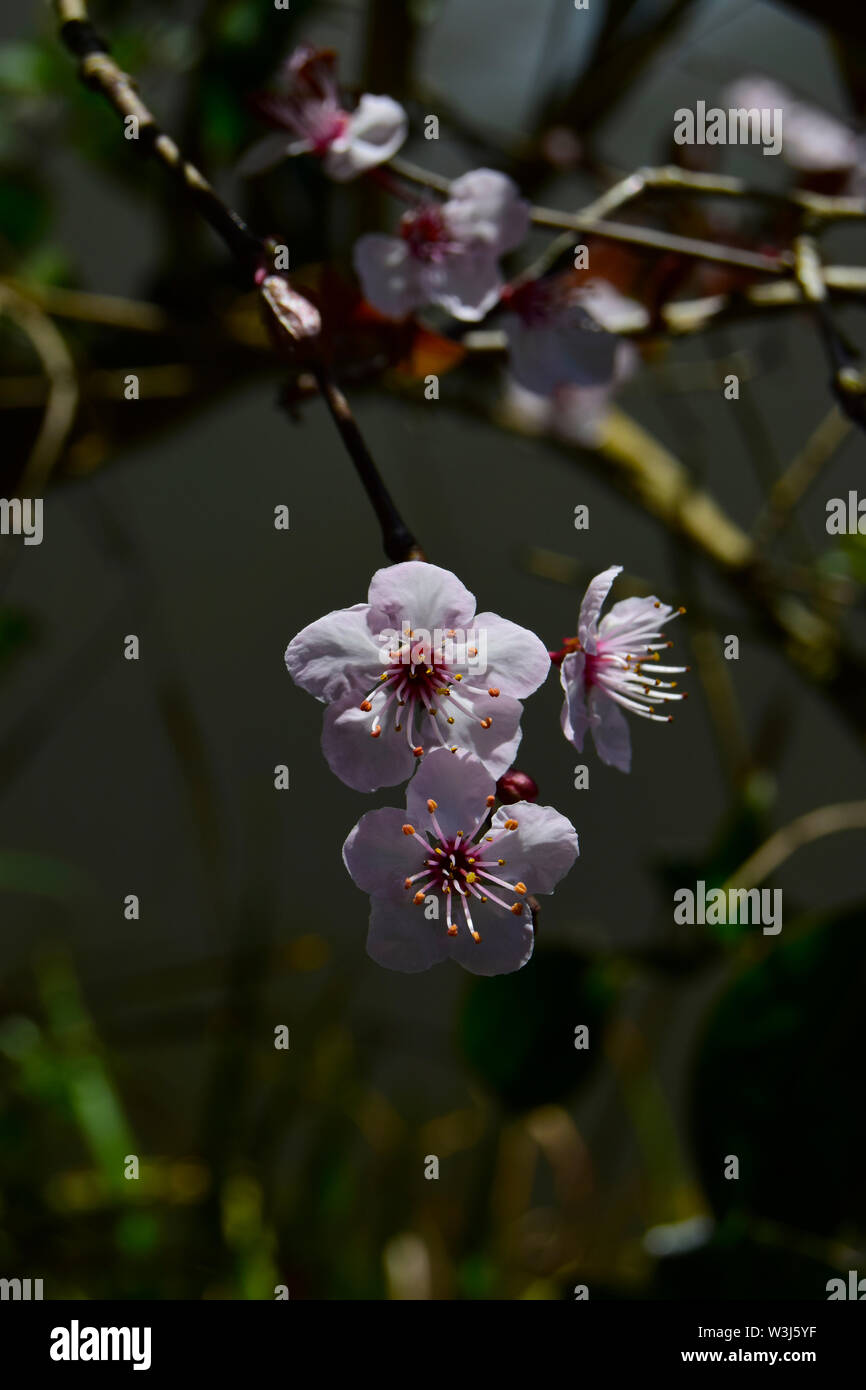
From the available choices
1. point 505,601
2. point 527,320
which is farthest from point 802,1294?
point 505,601

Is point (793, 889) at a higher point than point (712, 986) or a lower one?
higher

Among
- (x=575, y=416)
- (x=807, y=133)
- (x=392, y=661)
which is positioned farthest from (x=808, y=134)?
(x=392, y=661)

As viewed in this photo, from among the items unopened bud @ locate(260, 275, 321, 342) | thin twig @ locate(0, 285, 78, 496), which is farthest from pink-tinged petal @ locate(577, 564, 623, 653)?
thin twig @ locate(0, 285, 78, 496)

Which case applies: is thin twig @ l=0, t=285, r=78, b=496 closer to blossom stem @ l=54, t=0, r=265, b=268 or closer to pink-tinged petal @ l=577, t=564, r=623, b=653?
blossom stem @ l=54, t=0, r=265, b=268

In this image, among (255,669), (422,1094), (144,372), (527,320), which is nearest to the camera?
(527,320)

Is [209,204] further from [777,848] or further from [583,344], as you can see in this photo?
[777,848]

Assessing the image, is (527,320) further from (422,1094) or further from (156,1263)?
(422,1094)
